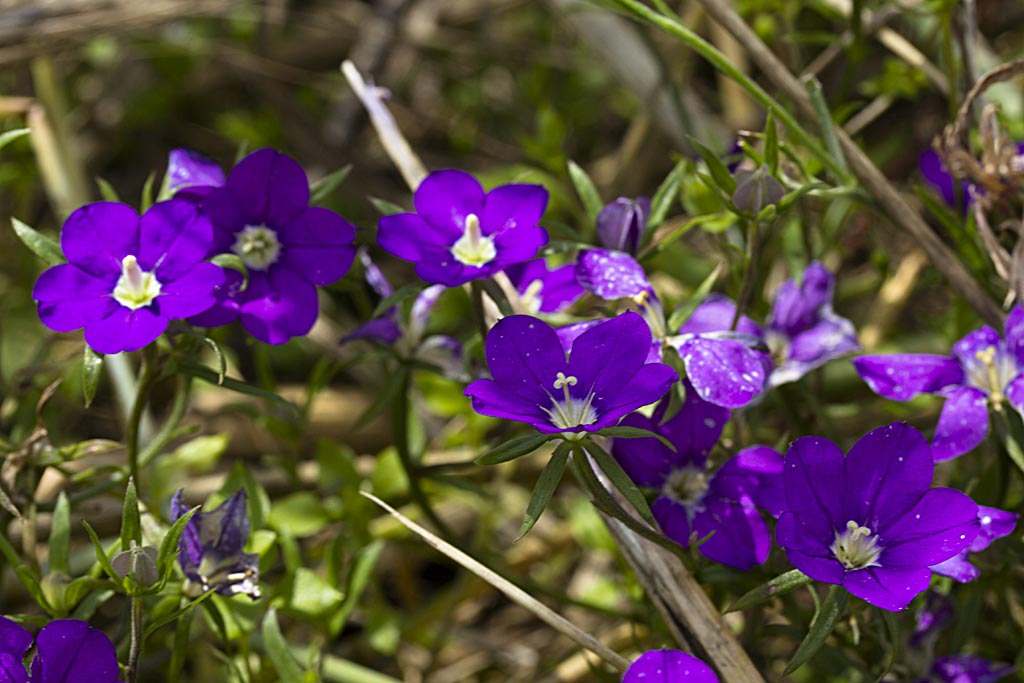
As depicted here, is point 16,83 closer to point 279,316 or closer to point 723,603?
point 279,316

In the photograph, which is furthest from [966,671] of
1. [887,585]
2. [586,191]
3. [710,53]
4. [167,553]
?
[167,553]

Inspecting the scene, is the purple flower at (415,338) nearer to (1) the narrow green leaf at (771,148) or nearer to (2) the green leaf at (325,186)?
(2) the green leaf at (325,186)

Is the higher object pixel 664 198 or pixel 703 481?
pixel 664 198

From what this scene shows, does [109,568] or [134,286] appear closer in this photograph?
[109,568]

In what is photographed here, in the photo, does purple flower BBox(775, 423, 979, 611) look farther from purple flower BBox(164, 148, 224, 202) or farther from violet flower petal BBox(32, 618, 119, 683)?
purple flower BBox(164, 148, 224, 202)

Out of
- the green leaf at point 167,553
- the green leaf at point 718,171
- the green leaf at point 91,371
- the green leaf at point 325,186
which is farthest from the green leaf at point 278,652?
the green leaf at point 718,171

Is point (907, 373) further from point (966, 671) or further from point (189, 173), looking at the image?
point (189, 173)
